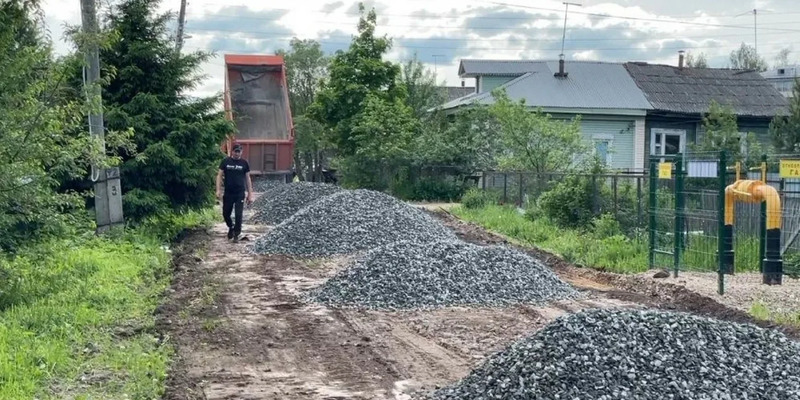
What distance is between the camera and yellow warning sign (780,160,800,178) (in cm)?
1237

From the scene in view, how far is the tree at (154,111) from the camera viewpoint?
1805 centimetres

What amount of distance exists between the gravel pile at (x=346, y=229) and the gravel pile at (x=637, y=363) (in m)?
9.79

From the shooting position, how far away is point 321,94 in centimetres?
3866

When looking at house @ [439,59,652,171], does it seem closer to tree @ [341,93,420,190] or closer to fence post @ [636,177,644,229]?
tree @ [341,93,420,190]

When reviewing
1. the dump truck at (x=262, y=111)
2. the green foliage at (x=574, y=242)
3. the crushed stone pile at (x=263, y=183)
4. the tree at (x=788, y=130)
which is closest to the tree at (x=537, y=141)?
the green foliage at (x=574, y=242)

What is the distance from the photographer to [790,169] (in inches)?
491

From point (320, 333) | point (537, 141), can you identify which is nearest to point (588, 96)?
point (537, 141)

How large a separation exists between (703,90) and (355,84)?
1436cm

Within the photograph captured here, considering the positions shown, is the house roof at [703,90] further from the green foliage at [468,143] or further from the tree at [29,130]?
the tree at [29,130]

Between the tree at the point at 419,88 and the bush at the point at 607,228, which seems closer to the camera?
the bush at the point at 607,228

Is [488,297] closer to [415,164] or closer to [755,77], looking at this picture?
[415,164]

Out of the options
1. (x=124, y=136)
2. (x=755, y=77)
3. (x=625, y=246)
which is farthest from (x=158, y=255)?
(x=755, y=77)

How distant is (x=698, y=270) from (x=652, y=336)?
699cm

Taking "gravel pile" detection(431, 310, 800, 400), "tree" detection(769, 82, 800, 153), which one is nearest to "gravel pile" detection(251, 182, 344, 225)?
"tree" detection(769, 82, 800, 153)
